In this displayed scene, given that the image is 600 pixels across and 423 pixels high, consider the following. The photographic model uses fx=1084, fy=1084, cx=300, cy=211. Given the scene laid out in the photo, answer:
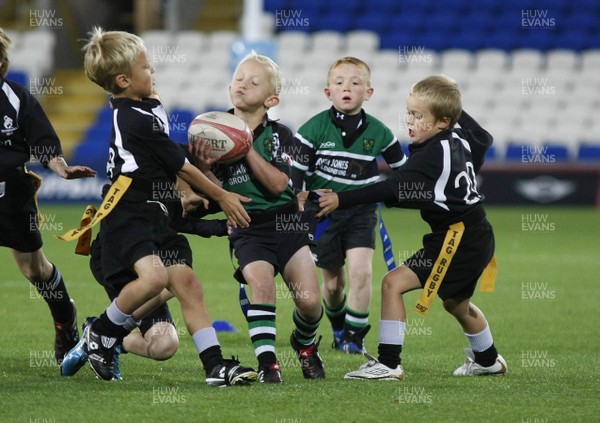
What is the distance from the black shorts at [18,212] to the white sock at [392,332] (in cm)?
213

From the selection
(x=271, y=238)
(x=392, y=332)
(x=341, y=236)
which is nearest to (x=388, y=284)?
(x=392, y=332)

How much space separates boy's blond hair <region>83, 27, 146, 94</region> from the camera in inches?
218

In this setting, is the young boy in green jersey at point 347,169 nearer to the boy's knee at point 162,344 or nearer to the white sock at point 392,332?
the white sock at point 392,332

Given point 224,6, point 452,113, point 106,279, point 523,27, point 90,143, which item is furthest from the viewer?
point 224,6

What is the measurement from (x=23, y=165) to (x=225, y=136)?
1.42 metres

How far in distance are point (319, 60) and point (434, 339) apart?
50.3ft

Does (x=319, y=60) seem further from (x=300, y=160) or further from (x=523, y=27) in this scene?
(x=300, y=160)

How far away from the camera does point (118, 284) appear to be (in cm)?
566

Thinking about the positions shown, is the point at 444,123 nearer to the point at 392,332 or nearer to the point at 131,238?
the point at 392,332

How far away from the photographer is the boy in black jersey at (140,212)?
217 inches

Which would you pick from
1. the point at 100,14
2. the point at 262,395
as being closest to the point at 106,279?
the point at 262,395

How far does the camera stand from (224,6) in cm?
2453

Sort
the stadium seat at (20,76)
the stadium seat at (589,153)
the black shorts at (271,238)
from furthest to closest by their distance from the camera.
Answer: the stadium seat at (20,76), the stadium seat at (589,153), the black shorts at (271,238)
